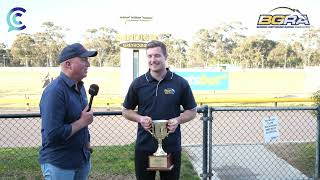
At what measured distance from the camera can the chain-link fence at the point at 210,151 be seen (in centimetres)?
543

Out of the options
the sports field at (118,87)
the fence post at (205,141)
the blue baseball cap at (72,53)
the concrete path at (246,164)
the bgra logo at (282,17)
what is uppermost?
the bgra logo at (282,17)

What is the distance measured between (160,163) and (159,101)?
0.55m

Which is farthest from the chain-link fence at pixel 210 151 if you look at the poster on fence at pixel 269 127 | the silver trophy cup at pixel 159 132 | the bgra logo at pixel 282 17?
the bgra logo at pixel 282 17

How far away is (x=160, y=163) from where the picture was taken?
358 cm

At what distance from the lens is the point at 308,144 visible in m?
8.41

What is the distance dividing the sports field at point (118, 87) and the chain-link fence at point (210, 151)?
224 inches

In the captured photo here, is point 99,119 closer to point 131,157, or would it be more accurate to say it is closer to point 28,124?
point 28,124

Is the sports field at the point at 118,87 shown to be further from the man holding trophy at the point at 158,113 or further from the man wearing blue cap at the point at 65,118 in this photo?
the man wearing blue cap at the point at 65,118

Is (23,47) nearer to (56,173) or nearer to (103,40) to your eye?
(103,40)

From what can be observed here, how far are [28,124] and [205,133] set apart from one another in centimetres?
844

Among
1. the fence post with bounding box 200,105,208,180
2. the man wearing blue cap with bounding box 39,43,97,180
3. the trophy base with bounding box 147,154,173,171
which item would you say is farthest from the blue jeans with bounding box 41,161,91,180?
the fence post with bounding box 200,105,208,180

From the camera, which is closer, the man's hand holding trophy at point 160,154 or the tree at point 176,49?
the man's hand holding trophy at point 160,154

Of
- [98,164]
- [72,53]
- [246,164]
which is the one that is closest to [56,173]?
[72,53]

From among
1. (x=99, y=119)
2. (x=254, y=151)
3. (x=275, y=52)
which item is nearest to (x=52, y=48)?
(x=275, y=52)
